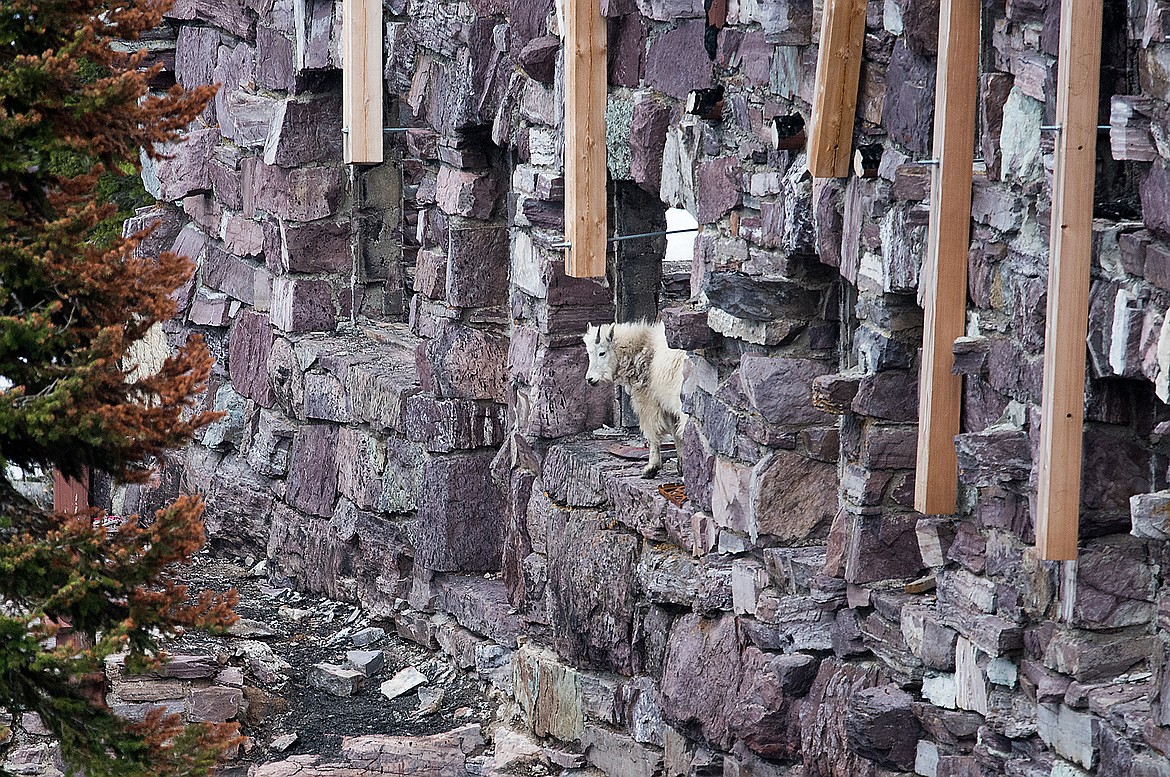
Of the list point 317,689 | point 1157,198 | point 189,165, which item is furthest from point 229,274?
point 1157,198

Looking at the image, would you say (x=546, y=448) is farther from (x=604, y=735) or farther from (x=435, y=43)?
(x=435, y=43)

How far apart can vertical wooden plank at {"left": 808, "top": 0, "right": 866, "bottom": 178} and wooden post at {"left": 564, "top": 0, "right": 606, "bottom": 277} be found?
177cm

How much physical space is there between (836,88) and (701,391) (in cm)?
174

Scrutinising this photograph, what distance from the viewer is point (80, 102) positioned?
4.70m

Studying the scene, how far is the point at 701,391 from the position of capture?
7.04 meters

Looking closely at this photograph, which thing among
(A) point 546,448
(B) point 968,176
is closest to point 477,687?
(A) point 546,448

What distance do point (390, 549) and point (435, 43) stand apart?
2.95 meters

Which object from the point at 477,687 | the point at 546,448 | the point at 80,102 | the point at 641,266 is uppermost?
the point at 80,102

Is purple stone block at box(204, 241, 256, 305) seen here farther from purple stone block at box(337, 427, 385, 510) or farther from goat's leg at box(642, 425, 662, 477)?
goat's leg at box(642, 425, 662, 477)

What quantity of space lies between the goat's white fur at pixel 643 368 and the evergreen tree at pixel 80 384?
3.07 meters

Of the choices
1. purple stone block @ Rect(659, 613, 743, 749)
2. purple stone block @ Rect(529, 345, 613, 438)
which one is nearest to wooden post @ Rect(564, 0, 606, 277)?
purple stone block @ Rect(529, 345, 613, 438)

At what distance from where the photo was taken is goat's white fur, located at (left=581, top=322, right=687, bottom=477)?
772 cm

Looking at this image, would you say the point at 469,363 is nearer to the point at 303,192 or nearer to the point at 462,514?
the point at 462,514

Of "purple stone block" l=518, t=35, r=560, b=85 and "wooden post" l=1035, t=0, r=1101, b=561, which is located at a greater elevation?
"purple stone block" l=518, t=35, r=560, b=85
